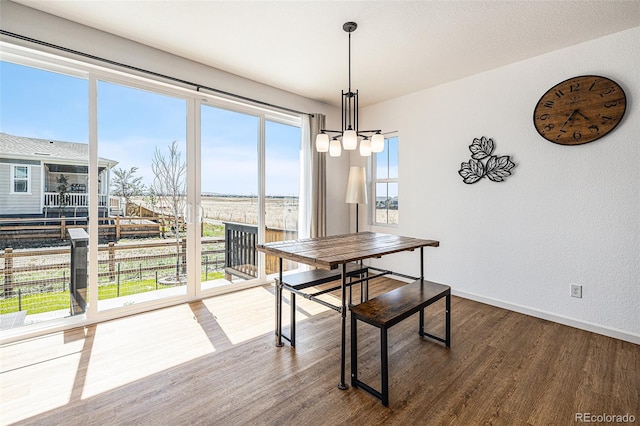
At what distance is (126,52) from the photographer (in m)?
2.69

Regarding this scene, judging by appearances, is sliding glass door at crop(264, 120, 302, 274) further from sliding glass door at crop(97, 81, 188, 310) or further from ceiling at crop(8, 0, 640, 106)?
sliding glass door at crop(97, 81, 188, 310)

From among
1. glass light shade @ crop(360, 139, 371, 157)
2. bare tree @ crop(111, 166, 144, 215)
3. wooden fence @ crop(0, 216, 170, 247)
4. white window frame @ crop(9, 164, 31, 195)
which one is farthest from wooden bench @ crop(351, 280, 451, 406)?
white window frame @ crop(9, 164, 31, 195)

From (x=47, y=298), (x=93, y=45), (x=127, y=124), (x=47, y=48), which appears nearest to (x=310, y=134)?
(x=127, y=124)

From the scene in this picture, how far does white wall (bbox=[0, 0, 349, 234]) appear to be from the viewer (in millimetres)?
2223

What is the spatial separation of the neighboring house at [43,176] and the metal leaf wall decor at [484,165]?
3714mm

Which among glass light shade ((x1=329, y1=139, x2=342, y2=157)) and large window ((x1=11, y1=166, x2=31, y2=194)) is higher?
glass light shade ((x1=329, y1=139, x2=342, y2=157))

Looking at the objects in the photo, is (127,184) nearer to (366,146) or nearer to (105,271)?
(105,271)

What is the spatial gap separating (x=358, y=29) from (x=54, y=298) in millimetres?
3474

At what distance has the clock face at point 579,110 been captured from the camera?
97.1 inches

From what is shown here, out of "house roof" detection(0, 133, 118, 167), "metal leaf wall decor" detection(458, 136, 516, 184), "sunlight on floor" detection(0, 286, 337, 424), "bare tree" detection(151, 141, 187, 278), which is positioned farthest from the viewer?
"metal leaf wall decor" detection(458, 136, 516, 184)

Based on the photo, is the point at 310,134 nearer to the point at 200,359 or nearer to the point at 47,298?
the point at 200,359

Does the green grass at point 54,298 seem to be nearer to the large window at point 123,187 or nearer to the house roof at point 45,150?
the large window at point 123,187

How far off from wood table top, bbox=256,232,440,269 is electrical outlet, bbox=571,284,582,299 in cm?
146

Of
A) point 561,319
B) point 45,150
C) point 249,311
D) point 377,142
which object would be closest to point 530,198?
point 561,319
